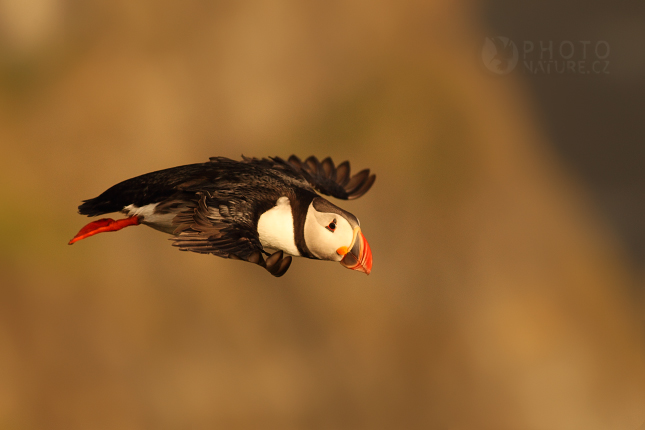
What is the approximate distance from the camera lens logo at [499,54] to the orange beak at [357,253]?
31.4ft

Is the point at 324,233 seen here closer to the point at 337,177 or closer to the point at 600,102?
the point at 337,177

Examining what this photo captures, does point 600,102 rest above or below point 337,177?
above

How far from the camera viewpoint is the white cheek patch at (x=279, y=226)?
10.1ft

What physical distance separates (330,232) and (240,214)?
0.46 m

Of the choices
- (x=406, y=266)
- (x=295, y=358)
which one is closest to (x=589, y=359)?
(x=406, y=266)

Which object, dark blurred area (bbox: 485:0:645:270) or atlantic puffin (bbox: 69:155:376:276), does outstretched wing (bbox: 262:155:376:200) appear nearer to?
atlantic puffin (bbox: 69:155:376:276)

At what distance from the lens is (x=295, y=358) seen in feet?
27.4

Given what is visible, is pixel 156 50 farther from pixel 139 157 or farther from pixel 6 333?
pixel 6 333

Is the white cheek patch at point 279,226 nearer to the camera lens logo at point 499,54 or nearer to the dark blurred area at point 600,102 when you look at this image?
the camera lens logo at point 499,54

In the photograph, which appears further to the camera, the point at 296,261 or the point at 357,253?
the point at 296,261

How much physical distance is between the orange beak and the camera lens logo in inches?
377

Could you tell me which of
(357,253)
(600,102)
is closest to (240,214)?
(357,253)

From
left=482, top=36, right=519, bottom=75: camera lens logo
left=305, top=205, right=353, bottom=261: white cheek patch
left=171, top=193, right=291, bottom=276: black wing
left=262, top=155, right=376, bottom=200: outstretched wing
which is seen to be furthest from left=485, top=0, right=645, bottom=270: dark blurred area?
left=171, top=193, right=291, bottom=276: black wing

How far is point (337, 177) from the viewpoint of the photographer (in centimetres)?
438
